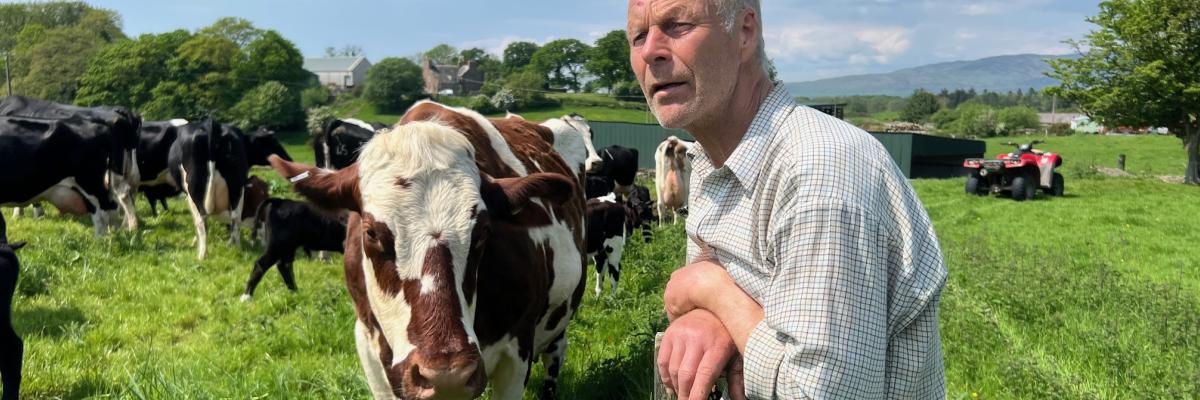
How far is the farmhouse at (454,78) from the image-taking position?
90500mm

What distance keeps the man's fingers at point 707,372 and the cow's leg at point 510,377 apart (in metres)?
2.51

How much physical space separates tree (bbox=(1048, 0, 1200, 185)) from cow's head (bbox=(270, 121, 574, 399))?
3111 cm

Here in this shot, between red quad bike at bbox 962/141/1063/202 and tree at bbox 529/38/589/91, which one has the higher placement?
tree at bbox 529/38/589/91

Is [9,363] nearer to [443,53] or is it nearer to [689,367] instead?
[689,367]

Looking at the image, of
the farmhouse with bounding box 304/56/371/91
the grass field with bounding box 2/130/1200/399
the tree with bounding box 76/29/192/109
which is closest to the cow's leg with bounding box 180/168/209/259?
the grass field with bounding box 2/130/1200/399

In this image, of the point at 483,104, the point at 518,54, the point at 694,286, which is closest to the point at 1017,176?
the point at 694,286

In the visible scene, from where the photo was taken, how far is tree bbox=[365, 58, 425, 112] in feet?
219

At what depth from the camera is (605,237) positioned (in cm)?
847

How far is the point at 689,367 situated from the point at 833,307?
305 millimetres

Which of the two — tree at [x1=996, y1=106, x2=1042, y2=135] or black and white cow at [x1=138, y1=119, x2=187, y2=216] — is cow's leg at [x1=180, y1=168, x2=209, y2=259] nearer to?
black and white cow at [x1=138, y1=119, x2=187, y2=216]

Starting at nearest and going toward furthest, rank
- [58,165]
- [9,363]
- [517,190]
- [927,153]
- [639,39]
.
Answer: [639,39], [517,190], [9,363], [58,165], [927,153]

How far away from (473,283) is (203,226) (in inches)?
343

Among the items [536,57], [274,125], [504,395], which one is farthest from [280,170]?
[536,57]

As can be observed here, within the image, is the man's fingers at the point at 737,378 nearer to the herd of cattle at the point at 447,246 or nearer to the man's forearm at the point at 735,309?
the man's forearm at the point at 735,309
